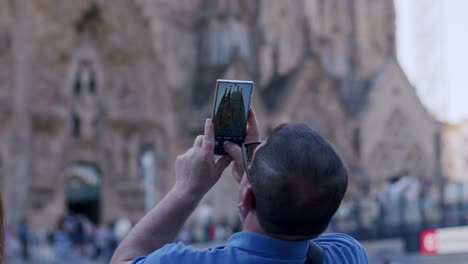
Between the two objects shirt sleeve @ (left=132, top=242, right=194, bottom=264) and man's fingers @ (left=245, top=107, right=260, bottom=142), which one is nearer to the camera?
shirt sleeve @ (left=132, top=242, right=194, bottom=264)

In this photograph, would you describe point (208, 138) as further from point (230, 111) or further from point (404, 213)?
point (404, 213)

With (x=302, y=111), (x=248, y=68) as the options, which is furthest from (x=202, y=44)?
(x=302, y=111)

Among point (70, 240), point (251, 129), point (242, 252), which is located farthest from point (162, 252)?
point (70, 240)

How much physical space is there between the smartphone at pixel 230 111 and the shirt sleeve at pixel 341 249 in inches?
19.0

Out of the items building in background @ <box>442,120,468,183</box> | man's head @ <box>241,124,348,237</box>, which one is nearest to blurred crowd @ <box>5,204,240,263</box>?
man's head @ <box>241,124,348,237</box>

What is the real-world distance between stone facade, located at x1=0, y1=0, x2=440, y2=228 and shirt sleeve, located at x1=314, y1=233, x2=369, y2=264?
18.4 m

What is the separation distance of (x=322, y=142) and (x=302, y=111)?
37340 millimetres

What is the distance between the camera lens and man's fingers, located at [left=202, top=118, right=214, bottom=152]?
279 cm

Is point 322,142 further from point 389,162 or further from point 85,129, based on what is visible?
point 389,162

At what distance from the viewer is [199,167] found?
2.82 meters

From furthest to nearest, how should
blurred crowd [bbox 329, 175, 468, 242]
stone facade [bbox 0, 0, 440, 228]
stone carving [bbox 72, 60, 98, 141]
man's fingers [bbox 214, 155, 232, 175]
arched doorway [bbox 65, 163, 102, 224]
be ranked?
stone carving [bbox 72, 60, 98, 141] < arched doorway [bbox 65, 163, 102, 224] < stone facade [bbox 0, 0, 440, 228] < blurred crowd [bbox 329, 175, 468, 242] < man's fingers [bbox 214, 155, 232, 175]

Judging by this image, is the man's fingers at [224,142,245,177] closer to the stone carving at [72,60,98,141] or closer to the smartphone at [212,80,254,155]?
the smartphone at [212,80,254,155]

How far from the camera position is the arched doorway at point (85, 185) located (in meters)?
30.7

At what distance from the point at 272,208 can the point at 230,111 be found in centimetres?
46
